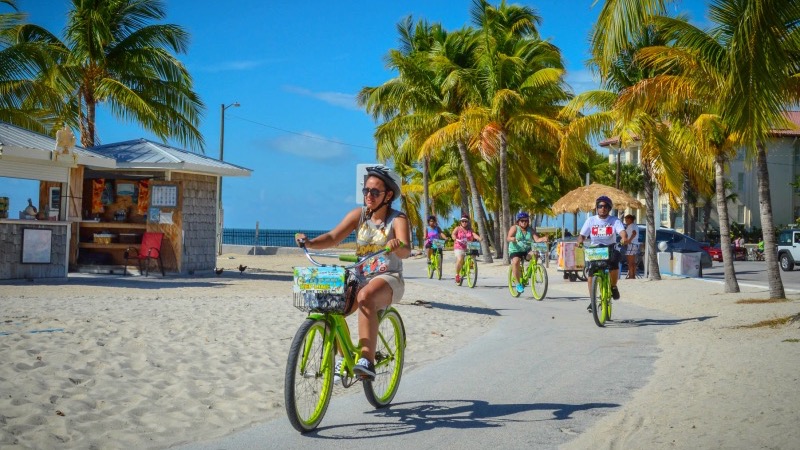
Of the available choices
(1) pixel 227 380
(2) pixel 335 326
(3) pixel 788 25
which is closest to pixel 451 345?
(1) pixel 227 380

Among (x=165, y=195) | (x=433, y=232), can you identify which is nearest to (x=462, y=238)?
(x=433, y=232)

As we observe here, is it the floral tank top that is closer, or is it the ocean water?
the floral tank top

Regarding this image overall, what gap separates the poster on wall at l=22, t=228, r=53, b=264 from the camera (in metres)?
18.4

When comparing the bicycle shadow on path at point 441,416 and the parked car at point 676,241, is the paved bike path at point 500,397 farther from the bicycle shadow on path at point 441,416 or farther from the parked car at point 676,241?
the parked car at point 676,241

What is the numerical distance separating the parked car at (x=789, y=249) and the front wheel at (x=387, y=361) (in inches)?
1249

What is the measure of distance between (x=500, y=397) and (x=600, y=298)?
5741 millimetres

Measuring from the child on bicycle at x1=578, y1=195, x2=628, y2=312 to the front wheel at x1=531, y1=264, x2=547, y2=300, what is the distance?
434cm

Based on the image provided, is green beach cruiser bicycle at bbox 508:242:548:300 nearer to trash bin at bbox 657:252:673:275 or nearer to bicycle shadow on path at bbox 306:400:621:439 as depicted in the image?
trash bin at bbox 657:252:673:275

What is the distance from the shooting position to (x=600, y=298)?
1227 centimetres

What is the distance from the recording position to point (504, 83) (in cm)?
3200

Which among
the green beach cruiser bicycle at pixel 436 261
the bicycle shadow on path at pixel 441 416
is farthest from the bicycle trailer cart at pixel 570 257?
the bicycle shadow on path at pixel 441 416

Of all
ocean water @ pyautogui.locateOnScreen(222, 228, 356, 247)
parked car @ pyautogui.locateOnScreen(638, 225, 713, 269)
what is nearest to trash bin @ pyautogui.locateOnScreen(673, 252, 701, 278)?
parked car @ pyautogui.locateOnScreen(638, 225, 713, 269)

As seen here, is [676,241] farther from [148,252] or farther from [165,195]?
[148,252]

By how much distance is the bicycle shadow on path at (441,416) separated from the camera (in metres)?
5.71
